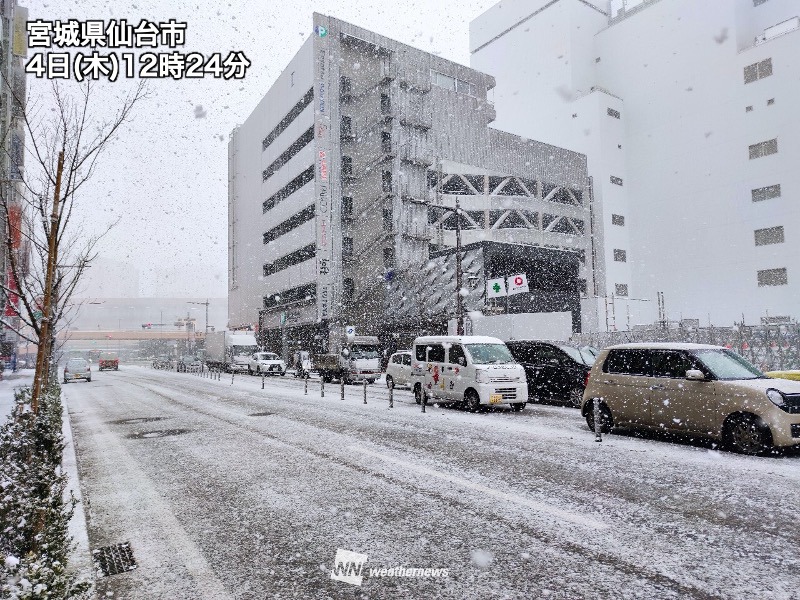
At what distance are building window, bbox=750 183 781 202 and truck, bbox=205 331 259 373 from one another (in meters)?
46.9

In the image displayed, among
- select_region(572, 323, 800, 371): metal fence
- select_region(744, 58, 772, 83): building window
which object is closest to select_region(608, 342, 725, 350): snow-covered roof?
select_region(572, 323, 800, 371): metal fence

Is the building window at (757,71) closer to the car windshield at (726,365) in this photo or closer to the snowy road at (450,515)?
the car windshield at (726,365)

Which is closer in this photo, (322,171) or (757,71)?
(757,71)

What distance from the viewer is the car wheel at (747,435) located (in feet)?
24.9

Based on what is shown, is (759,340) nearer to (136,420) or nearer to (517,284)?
(517,284)

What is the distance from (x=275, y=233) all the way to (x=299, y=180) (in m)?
9.19

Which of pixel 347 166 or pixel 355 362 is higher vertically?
Result: pixel 347 166

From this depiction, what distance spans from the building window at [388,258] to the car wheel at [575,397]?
1326 inches

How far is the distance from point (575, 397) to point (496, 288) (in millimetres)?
23314

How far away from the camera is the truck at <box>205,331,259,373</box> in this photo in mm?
41750

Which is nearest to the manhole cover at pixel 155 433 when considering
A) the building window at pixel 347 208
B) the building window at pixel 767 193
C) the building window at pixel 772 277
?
the building window at pixel 347 208

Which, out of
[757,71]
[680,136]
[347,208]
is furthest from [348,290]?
[757,71]

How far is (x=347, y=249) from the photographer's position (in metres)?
50.8

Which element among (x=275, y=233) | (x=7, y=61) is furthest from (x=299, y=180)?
(x=7, y=61)
